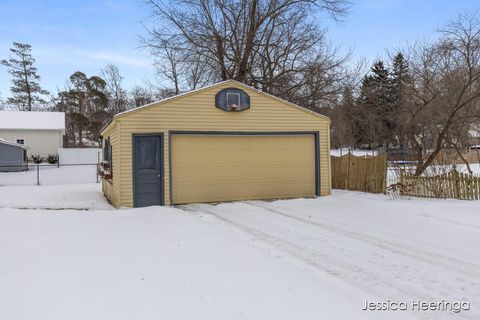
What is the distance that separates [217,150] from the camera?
11.8 metres

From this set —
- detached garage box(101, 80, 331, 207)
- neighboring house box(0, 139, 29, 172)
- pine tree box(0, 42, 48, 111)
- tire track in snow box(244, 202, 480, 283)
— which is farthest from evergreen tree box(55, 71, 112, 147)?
tire track in snow box(244, 202, 480, 283)

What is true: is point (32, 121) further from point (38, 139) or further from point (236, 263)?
point (236, 263)

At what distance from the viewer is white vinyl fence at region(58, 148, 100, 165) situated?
35.2 metres

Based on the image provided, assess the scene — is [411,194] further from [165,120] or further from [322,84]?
[322,84]

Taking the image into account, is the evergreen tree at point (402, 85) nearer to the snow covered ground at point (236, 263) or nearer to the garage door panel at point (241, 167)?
the garage door panel at point (241, 167)

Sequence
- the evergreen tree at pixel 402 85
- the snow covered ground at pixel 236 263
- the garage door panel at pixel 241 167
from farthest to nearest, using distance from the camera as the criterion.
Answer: the evergreen tree at pixel 402 85 < the garage door panel at pixel 241 167 < the snow covered ground at pixel 236 263

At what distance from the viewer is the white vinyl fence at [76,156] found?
35.2 metres

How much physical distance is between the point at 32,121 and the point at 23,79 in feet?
39.5

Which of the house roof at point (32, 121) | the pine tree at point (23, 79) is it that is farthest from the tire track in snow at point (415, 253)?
the pine tree at point (23, 79)

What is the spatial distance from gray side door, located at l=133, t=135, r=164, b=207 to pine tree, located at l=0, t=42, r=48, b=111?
43313 millimetres

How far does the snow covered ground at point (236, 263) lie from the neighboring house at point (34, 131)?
3062 centimetres

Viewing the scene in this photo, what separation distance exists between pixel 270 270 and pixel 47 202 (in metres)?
9.34

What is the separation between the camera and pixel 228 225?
818 cm

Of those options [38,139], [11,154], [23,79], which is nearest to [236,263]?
[11,154]
